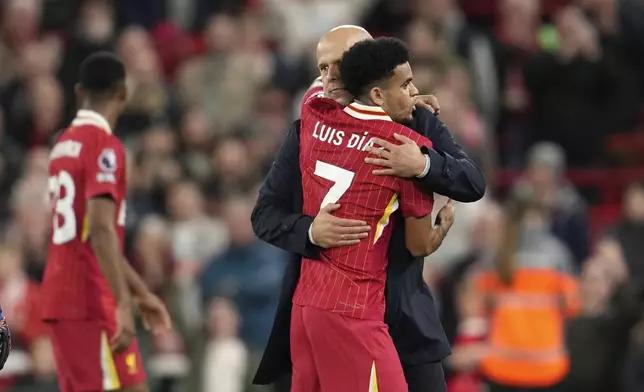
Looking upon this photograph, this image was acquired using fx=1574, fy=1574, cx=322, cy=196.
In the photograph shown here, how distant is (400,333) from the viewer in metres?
6.54

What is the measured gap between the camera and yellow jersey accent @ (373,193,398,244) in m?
6.34

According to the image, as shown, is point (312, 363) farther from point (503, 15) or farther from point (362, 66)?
point (503, 15)

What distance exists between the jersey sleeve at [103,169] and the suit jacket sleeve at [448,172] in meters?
1.67

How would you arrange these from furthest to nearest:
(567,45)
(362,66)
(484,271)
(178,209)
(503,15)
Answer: (503,15) → (567,45) → (178,209) → (484,271) → (362,66)

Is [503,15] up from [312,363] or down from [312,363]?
up

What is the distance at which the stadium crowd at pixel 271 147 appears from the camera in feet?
37.3

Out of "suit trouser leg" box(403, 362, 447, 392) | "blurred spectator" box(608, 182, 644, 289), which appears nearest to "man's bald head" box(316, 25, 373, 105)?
"suit trouser leg" box(403, 362, 447, 392)

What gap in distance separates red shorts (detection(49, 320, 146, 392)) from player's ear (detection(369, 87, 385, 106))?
80.0 inches

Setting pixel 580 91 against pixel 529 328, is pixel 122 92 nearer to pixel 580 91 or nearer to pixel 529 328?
pixel 529 328

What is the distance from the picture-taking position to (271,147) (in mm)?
13680

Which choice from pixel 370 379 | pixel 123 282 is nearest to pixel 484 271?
pixel 123 282

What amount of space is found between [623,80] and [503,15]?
1.83 meters

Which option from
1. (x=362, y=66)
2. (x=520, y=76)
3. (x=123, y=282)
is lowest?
(x=123, y=282)

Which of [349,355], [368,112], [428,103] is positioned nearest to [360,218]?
[368,112]
